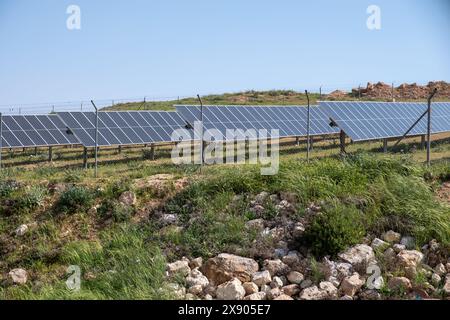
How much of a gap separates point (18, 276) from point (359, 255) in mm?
5588

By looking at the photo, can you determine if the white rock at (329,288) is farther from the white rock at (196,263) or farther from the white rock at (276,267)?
the white rock at (196,263)

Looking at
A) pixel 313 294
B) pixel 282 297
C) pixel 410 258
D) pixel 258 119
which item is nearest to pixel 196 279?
pixel 282 297

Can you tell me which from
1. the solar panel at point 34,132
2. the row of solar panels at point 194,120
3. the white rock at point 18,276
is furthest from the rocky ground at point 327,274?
the solar panel at point 34,132

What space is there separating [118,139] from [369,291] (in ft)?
46.4

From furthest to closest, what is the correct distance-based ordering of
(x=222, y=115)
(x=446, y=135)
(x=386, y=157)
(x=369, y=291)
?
(x=446, y=135), (x=222, y=115), (x=386, y=157), (x=369, y=291)

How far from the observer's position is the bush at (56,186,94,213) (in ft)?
36.4

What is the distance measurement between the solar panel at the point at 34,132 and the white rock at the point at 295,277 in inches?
580

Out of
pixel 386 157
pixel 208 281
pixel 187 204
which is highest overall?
pixel 386 157

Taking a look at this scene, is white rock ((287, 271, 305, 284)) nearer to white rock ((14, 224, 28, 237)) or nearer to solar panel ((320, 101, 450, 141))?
white rock ((14, 224, 28, 237))

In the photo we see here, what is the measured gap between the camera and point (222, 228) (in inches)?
376

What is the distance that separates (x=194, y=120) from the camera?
22.2 meters

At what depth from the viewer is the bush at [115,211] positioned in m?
10.6

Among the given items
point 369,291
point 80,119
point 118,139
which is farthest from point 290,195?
point 80,119

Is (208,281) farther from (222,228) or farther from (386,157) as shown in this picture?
(386,157)
